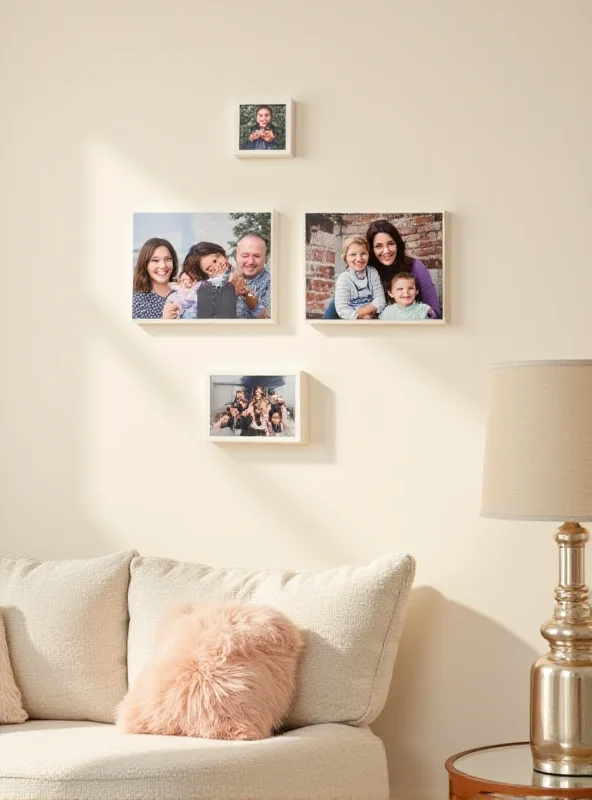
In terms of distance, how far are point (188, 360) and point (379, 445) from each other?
0.61 meters

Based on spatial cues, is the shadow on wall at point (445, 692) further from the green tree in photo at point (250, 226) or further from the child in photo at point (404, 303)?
the green tree in photo at point (250, 226)

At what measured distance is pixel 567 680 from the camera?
2.45 metres

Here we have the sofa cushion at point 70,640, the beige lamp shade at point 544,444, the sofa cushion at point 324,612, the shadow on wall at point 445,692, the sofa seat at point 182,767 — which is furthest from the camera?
the shadow on wall at point 445,692

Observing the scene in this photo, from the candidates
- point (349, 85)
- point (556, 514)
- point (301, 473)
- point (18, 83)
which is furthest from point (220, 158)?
point (556, 514)

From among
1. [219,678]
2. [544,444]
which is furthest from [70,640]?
[544,444]

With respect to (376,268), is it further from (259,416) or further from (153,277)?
(153,277)

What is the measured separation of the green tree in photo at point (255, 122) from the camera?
9.94ft

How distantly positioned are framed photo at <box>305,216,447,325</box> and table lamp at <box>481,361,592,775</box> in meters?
0.50

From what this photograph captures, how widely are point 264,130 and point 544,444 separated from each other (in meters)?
1.25

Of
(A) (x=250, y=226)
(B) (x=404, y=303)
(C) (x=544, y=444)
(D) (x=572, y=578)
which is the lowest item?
(D) (x=572, y=578)

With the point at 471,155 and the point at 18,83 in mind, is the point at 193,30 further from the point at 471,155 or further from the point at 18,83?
the point at 471,155

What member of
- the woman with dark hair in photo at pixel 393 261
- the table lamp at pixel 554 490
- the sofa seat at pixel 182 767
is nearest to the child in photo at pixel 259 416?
the woman with dark hair in photo at pixel 393 261

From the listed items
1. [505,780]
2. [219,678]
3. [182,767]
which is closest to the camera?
[182,767]

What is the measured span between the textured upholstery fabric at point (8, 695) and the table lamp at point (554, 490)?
129cm
